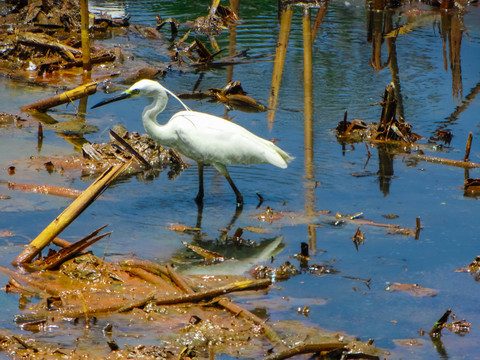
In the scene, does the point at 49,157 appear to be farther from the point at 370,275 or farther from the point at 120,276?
the point at 370,275

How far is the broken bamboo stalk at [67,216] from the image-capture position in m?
5.25

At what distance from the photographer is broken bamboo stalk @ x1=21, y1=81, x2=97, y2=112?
966cm

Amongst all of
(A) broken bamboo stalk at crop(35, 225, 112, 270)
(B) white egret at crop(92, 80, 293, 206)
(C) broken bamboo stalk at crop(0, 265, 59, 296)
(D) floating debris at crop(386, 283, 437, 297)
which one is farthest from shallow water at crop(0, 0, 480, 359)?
(B) white egret at crop(92, 80, 293, 206)

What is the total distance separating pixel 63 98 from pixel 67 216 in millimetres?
4790

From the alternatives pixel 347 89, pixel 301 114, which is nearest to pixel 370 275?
pixel 301 114

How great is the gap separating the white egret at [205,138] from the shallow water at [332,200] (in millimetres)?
435

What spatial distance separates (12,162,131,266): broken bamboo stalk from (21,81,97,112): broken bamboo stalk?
183 inches

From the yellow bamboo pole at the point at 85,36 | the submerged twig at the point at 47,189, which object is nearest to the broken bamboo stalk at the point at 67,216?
the submerged twig at the point at 47,189

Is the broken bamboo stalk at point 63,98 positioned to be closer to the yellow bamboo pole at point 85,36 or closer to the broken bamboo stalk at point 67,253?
the yellow bamboo pole at point 85,36

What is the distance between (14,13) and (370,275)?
1204 centimetres

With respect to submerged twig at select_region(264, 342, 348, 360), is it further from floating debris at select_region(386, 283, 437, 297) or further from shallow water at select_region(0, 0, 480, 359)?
floating debris at select_region(386, 283, 437, 297)

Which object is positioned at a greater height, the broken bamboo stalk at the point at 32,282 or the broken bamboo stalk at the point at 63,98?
the broken bamboo stalk at the point at 63,98

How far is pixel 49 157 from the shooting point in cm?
817

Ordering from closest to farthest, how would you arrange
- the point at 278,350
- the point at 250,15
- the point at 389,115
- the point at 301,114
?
the point at 278,350
the point at 389,115
the point at 301,114
the point at 250,15
